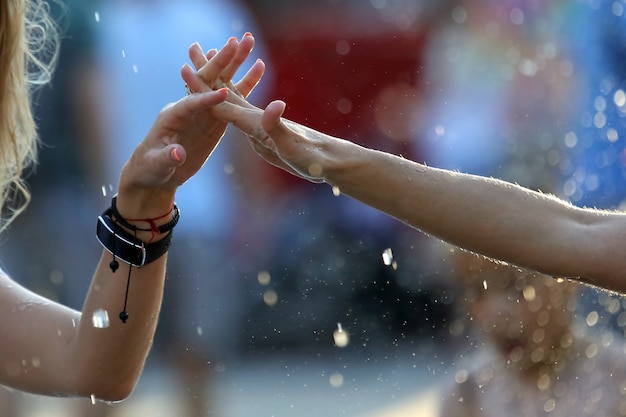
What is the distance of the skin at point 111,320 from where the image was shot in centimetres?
223

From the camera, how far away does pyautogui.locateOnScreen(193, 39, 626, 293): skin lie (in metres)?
1.88

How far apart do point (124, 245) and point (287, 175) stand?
3869 millimetres

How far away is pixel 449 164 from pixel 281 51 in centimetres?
127

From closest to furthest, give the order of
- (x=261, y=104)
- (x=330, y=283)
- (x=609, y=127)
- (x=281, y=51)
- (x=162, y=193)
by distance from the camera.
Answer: (x=162, y=193), (x=609, y=127), (x=261, y=104), (x=281, y=51), (x=330, y=283)

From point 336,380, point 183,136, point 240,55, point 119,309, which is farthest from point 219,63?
point 336,380

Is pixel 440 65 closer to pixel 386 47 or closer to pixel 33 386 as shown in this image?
pixel 386 47

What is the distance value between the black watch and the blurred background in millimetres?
2834

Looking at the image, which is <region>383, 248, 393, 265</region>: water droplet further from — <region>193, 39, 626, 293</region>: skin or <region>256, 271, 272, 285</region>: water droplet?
<region>193, 39, 626, 293</region>: skin

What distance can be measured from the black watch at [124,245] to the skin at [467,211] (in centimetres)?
51

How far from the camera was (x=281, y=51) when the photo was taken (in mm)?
6086

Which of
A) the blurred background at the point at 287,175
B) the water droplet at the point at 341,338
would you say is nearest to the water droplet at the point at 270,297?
the blurred background at the point at 287,175

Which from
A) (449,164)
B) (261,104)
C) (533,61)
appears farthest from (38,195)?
(533,61)

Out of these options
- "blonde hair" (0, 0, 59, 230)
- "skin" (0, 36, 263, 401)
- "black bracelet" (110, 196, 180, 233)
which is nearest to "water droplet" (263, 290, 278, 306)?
"blonde hair" (0, 0, 59, 230)

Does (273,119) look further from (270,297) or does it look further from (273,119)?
(270,297)
